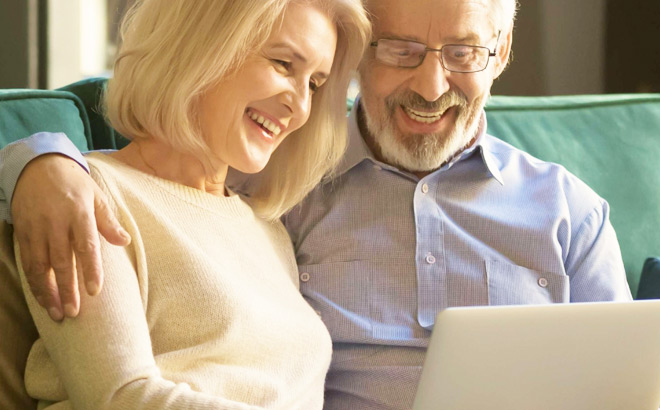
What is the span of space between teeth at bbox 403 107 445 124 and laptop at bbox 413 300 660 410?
71 cm

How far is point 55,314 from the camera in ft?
3.57

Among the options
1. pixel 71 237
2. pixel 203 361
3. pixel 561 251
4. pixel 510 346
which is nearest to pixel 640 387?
pixel 510 346

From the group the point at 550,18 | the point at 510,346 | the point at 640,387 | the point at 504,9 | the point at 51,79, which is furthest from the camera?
the point at 550,18

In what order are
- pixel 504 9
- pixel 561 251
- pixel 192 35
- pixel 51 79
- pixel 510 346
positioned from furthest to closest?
pixel 51 79, pixel 504 9, pixel 561 251, pixel 192 35, pixel 510 346

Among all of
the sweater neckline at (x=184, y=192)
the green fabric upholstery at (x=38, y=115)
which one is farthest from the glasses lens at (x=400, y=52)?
the green fabric upholstery at (x=38, y=115)

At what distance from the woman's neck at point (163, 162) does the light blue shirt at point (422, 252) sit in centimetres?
31

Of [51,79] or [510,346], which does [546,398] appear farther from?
[51,79]

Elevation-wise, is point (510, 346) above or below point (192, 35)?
below

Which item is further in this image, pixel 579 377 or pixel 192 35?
pixel 192 35

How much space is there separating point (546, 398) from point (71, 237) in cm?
65

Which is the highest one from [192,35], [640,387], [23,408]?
[192,35]

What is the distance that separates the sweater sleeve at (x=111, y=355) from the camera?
1088 millimetres

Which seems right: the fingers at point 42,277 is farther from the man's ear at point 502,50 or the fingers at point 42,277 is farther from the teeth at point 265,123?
the man's ear at point 502,50

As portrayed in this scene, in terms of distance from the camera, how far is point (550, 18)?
3.06 m
